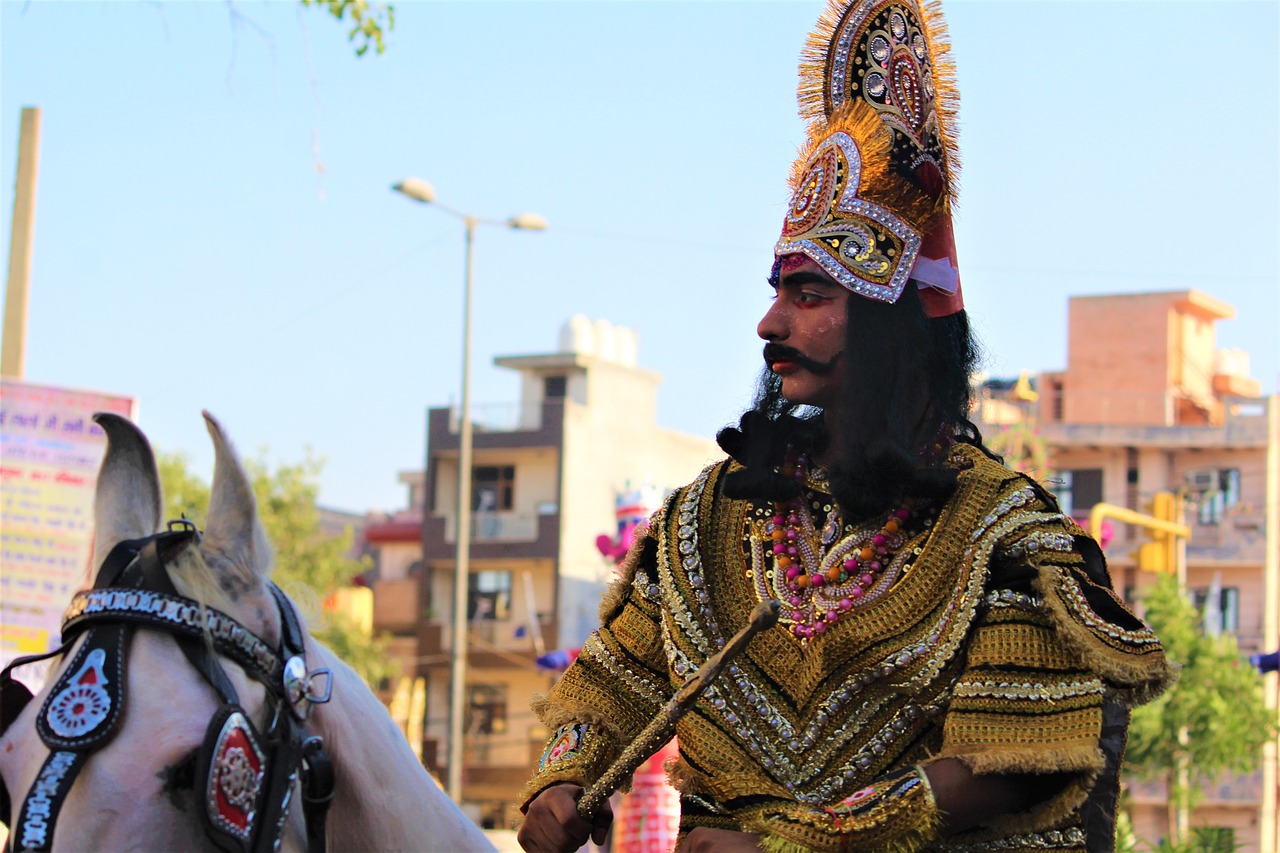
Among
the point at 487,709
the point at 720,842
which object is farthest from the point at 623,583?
the point at 487,709

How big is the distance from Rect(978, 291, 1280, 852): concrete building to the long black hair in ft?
142

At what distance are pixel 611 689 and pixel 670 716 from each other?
0.44 metres

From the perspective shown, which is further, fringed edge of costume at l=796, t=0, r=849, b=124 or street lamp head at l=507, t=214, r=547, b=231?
street lamp head at l=507, t=214, r=547, b=231

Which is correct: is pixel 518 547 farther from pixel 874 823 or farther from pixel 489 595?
pixel 874 823

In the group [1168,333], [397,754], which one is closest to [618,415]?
[1168,333]

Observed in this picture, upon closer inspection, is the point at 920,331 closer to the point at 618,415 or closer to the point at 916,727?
the point at 916,727

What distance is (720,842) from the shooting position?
294 cm

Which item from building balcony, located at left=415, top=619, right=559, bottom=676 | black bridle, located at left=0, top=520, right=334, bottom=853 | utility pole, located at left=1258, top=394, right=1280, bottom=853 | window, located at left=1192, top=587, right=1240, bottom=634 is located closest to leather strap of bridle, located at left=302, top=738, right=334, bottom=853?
black bridle, located at left=0, top=520, right=334, bottom=853

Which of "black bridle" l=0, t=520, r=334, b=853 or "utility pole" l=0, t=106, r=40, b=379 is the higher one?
"utility pole" l=0, t=106, r=40, b=379

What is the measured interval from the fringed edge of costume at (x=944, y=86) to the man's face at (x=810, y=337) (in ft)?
1.26

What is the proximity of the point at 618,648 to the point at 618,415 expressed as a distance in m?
50.2

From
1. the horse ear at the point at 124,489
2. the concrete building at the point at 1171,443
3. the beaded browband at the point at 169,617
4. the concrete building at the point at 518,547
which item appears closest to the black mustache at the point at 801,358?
the beaded browband at the point at 169,617

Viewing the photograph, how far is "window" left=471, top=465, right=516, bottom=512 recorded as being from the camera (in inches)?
2035

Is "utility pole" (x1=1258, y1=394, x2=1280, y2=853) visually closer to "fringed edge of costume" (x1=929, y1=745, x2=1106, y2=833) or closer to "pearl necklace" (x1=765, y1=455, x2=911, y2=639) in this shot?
"pearl necklace" (x1=765, y1=455, x2=911, y2=639)
